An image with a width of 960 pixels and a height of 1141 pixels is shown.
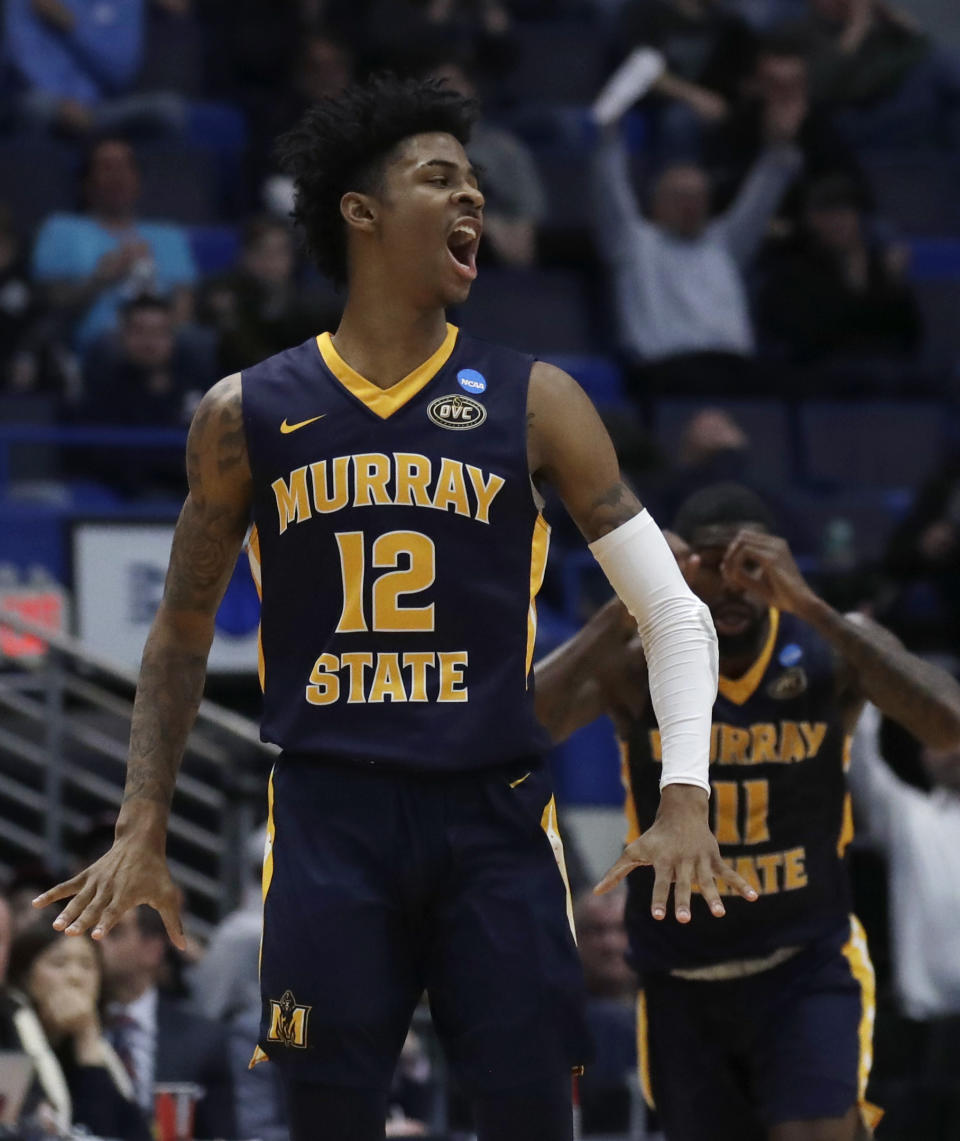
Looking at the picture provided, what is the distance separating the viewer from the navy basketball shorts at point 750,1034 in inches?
209

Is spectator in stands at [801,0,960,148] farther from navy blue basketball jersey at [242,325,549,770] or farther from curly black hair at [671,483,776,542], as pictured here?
navy blue basketball jersey at [242,325,549,770]

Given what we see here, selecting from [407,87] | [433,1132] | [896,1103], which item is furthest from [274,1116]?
[407,87]

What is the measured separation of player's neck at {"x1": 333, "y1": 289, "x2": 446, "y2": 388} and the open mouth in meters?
0.11

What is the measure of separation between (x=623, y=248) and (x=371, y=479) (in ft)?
28.0

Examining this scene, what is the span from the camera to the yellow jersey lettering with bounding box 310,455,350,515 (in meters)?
3.81

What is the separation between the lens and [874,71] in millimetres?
14062

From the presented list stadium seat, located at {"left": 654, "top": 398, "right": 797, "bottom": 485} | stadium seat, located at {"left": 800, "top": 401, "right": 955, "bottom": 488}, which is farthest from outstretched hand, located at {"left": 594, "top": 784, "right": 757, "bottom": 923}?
stadium seat, located at {"left": 800, "top": 401, "right": 955, "bottom": 488}

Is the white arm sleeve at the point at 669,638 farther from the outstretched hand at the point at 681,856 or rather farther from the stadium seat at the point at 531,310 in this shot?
the stadium seat at the point at 531,310

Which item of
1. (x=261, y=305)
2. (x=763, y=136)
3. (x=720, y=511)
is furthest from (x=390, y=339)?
(x=763, y=136)

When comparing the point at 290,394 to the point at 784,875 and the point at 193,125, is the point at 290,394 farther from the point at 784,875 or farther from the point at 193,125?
the point at 193,125

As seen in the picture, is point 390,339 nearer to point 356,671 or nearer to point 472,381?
point 472,381

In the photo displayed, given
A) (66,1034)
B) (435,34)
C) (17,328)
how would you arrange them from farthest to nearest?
(435,34)
(17,328)
(66,1034)

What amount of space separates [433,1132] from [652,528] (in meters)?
3.77

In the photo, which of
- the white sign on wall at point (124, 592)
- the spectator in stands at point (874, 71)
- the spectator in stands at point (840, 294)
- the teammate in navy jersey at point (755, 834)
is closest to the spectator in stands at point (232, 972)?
the white sign on wall at point (124, 592)
